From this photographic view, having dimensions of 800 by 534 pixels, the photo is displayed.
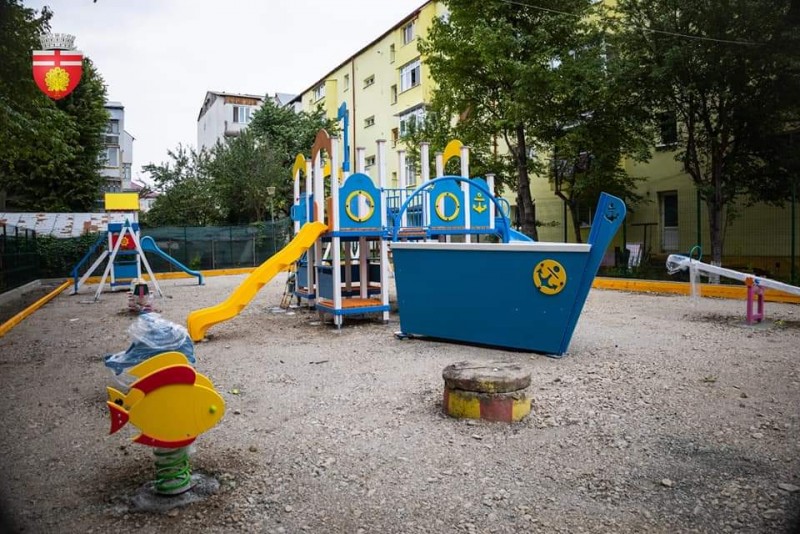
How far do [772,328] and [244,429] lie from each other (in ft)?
24.1

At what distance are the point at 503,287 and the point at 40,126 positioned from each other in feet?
25.6

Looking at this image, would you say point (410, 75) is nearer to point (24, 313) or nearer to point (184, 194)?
point (184, 194)

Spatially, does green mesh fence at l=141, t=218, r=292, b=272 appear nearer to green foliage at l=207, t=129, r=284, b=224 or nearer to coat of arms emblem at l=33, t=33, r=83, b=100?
green foliage at l=207, t=129, r=284, b=224

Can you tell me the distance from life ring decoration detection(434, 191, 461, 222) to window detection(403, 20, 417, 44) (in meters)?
24.6

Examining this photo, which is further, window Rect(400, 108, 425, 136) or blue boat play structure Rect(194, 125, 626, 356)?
window Rect(400, 108, 425, 136)

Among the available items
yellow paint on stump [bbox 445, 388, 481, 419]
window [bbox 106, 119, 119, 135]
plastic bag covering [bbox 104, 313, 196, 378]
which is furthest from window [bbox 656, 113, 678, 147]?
plastic bag covering [bbox 104, 313, 196, 378]

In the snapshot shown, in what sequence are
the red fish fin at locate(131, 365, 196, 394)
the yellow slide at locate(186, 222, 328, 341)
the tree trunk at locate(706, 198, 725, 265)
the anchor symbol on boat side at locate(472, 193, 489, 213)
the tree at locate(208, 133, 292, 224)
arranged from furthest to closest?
the tree at locate(208, 133, 292, 224) < the tree trunk at locate(706, 198, 725, 265) < the anchor symbol on boat side at locate(472, 193, 489, 213) < the yellow slide at locate(186, 222, 328, 341) < the red fish fin at locate(131, 365, 196, 394)

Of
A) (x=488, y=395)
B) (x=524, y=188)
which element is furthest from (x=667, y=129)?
(x=488, y=395)

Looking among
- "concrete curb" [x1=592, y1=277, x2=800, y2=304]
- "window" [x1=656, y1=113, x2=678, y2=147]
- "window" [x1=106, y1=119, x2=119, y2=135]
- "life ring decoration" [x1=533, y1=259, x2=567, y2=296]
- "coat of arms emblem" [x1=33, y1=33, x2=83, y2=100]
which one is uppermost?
"window" [x1=656, y1=113, x2=678, y2=147]

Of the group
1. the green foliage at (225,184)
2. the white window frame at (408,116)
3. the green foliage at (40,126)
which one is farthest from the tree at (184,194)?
the white window frame at (408,116)

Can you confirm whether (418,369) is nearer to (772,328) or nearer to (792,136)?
(772,328)

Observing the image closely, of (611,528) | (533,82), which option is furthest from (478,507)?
(533,82)

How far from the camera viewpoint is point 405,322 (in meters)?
7.21

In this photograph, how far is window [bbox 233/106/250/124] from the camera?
5278cm
